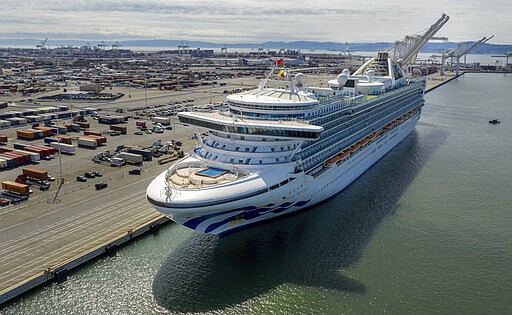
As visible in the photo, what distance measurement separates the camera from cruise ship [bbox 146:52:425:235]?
84.4 ft

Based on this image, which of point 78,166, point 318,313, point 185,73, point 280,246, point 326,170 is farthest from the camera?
point 185,73

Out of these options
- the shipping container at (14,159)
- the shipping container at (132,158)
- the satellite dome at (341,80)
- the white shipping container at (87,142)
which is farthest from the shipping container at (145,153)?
the satellite dome at (341,80)

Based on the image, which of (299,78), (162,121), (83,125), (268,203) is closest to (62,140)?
(83,125)

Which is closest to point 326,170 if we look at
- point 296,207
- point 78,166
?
point 296,207

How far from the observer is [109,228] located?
97.7 feet

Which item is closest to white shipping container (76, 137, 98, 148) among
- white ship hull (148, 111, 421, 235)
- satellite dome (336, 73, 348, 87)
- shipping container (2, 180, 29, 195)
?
shipping container (2, 180, 29, 195)

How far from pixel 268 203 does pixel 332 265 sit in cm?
586

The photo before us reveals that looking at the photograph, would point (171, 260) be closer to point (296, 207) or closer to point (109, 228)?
point (109, 228)

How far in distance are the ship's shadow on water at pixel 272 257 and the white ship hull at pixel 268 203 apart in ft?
4.63

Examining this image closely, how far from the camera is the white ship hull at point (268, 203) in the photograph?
2517 centimetres

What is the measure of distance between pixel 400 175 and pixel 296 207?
19.0 m

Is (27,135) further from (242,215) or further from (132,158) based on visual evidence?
(242,215)

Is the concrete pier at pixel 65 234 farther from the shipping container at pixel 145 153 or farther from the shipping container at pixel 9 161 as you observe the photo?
the shipping container at pixel 9 161

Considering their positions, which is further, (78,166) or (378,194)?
(78,166)
